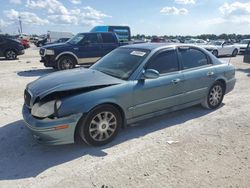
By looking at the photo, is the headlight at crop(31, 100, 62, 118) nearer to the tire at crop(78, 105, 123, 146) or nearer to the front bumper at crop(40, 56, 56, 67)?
the tire at crop(78, 105, 123, 146)

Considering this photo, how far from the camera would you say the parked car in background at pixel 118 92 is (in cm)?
352

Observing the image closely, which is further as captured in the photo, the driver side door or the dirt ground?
the driver side door

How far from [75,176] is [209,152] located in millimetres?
2043

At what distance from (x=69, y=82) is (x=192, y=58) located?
2.75 m

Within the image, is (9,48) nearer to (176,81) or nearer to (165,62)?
(165,62)

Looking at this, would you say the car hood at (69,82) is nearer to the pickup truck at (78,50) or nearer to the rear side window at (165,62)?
the rear side window at (165,62)

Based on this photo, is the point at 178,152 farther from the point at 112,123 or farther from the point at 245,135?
the point at 245,135

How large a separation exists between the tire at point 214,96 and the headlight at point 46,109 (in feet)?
11.3

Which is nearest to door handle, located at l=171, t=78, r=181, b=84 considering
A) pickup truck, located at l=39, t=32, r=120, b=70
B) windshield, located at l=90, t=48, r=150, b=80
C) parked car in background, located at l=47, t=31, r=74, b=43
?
windshield, located at l=90, t=48, r=150, b=80

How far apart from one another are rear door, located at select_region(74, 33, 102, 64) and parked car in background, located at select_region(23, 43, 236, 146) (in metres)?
6.21

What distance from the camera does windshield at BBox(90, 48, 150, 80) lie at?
4340 millimetres

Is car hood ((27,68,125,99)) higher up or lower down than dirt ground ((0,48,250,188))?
higher up

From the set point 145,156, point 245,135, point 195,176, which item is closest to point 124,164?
point 145,156

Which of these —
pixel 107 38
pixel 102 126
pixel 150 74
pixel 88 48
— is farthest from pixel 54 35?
pixel 102 126
